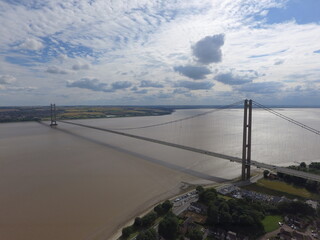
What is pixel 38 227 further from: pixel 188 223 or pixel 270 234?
pixel 270 234

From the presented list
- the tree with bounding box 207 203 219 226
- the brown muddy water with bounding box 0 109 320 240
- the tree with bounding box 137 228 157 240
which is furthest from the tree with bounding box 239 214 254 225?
the brown muddy water with bounding box 0 109 320 240

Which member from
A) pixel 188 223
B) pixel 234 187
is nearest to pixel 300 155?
pixel 234 187

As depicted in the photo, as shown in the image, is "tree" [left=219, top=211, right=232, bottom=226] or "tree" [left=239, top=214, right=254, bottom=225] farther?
"tree" [left=219, top=211, right=232, bottom=226]

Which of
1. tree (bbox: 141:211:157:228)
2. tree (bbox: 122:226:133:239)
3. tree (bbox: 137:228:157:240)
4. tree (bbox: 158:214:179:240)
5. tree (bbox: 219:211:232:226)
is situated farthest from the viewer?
tree (bbox: 141:211:157:228)

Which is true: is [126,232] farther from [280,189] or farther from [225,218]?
[280,189]

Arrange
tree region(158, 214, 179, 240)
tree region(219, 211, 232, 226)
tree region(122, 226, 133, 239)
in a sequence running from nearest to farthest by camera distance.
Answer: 1. tree region(158, 214, 179, 240)
2. tree region(122, 226, 133, 239)
3. tree region(219, 211, 232, 226)

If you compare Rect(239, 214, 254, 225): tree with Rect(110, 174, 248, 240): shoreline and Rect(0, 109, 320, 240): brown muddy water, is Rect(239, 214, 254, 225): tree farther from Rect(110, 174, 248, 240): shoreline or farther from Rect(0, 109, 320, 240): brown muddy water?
Rect(0, 109, 320, 240): brown muddy water
